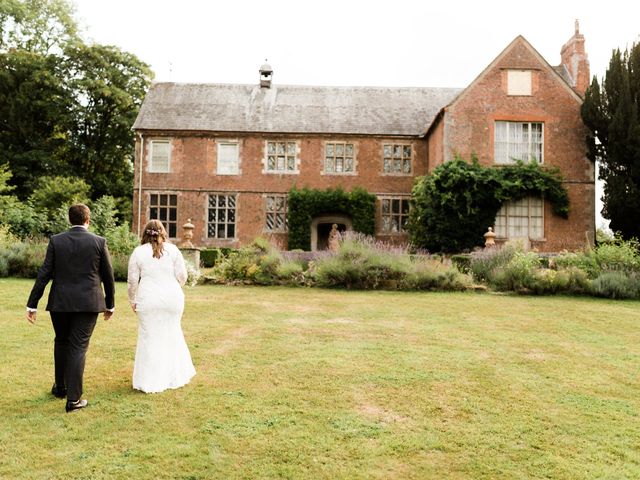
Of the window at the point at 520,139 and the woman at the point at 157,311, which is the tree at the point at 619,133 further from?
the woman at the point at 157,311

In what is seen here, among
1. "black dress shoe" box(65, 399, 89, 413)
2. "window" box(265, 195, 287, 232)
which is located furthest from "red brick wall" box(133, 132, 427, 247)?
"black dress shoe" box(65, 399, 89, 413)

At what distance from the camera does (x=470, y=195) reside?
68.1 feet

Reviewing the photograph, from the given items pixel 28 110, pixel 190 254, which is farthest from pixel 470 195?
pixel 28 110

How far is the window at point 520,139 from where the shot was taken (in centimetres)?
2209

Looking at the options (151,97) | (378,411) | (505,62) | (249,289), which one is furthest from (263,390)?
(151,97)

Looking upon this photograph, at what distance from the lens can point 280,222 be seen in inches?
997

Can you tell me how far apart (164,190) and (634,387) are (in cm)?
2239

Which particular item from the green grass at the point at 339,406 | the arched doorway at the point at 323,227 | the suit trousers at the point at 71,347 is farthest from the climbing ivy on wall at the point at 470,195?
the suit trousers at the point at 71,347

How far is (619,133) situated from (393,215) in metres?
9.50

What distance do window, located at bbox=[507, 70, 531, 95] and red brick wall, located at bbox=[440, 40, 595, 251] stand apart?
0.16 meters

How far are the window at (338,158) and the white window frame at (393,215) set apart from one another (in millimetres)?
2165

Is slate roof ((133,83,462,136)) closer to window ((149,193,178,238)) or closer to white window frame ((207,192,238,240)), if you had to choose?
white window frame ((207,192,238,240))

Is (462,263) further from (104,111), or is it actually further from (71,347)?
(104,111)

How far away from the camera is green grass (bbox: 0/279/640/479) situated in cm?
379
